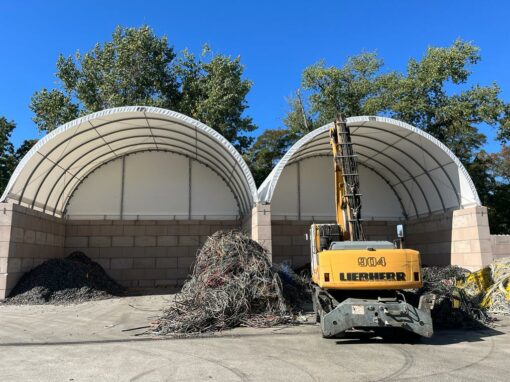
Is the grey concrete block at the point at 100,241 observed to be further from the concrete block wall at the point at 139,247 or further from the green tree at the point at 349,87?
the green tree at the point at 349,87

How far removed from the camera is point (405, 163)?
20.0 m

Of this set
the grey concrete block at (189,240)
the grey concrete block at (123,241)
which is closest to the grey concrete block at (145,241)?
the grey concrete block at (123,241)

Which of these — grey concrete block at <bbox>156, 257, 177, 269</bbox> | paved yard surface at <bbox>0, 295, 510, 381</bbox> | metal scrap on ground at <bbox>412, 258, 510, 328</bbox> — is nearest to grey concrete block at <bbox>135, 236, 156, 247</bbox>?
grey concrete block at <bbox>156, 257, 177, 269</bbox>

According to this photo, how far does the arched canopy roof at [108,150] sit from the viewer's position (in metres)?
15.6

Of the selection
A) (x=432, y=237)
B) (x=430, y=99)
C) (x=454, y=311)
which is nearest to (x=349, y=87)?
(x=430, y=99)

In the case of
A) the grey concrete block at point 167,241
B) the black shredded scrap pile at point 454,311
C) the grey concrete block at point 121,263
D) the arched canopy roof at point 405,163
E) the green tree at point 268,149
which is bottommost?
the black shredded scrap pile at point 454,311

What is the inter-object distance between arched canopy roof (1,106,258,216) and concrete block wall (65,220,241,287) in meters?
1.82

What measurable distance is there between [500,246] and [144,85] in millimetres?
22135

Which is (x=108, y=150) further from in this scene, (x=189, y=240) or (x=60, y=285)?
(x=60, y=285)

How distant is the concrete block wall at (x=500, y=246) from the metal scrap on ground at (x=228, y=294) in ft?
34.5

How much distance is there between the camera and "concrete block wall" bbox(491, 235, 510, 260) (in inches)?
683

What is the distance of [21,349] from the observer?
26.5 feet

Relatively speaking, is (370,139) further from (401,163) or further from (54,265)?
(54,265)

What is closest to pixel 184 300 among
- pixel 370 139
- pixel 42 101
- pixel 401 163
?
pixel 370 139
